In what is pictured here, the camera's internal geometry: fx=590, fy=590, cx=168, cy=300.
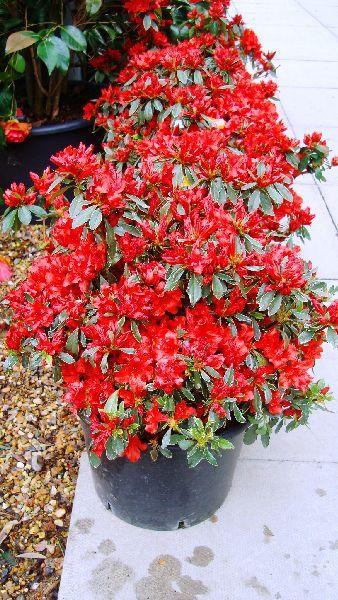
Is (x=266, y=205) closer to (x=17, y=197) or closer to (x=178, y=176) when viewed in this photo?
(x=178, y=176)

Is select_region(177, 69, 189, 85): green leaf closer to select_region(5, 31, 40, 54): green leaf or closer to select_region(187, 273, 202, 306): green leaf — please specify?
select_region(5, 31, 40, 54): green leaf

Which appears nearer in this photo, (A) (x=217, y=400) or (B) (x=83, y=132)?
(A) (x=217, y=400)

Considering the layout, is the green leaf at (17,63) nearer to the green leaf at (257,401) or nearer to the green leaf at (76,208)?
the green leaf at (76,208)

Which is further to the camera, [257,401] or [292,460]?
[292,460]

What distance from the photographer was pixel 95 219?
1.29m

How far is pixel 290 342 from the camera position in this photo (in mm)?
1515

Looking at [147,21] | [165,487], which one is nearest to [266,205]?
[165,487]

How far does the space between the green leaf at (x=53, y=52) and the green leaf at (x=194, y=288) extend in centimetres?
126

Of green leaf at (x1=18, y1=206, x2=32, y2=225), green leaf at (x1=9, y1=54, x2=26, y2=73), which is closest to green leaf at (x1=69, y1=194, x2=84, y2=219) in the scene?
green leaf at (x1=18, y1=206, x2=32, y2=225)

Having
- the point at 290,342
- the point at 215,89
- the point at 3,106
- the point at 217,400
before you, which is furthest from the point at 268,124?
the point at 3,106

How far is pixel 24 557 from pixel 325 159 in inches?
71.1

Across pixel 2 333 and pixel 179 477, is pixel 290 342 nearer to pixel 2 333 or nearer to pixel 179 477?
pixel 179 477

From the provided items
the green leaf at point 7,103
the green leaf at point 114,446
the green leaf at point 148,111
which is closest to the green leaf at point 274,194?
the green leaf at point 114,446

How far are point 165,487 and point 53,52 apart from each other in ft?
5.27
